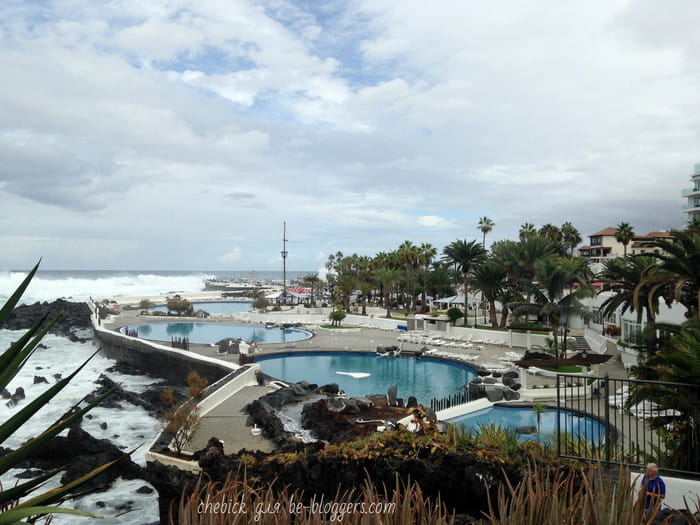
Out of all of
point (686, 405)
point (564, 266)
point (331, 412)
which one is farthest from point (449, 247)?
point (686, 405)

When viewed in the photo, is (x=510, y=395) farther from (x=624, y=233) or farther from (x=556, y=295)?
(x=624, y=233)

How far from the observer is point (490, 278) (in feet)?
121

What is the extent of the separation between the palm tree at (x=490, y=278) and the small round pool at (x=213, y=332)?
574 inches

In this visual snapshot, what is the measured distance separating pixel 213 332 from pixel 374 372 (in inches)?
912

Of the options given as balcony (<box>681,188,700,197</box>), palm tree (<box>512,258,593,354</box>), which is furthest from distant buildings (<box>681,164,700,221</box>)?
palm tree (<box>512,258,593,354</box>)

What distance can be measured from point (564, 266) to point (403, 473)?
62.3 ft

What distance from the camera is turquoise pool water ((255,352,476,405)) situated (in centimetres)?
2339

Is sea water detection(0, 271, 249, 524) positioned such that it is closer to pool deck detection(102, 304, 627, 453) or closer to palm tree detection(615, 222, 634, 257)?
pool deck detection(102, 304, 627, 453)

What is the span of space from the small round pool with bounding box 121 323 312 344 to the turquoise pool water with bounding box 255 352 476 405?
8.39m

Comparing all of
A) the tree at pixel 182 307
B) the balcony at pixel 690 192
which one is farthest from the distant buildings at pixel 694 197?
the tree at pixel 182 307

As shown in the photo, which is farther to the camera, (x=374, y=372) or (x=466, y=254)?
(x=466, y=254)

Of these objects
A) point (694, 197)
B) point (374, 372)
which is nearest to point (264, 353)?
point (374, 372)

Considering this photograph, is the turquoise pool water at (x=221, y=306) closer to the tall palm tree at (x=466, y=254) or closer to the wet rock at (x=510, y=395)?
the tall palm tree at (x=466, y=254)

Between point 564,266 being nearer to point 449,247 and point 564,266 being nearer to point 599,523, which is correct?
point 449,247
